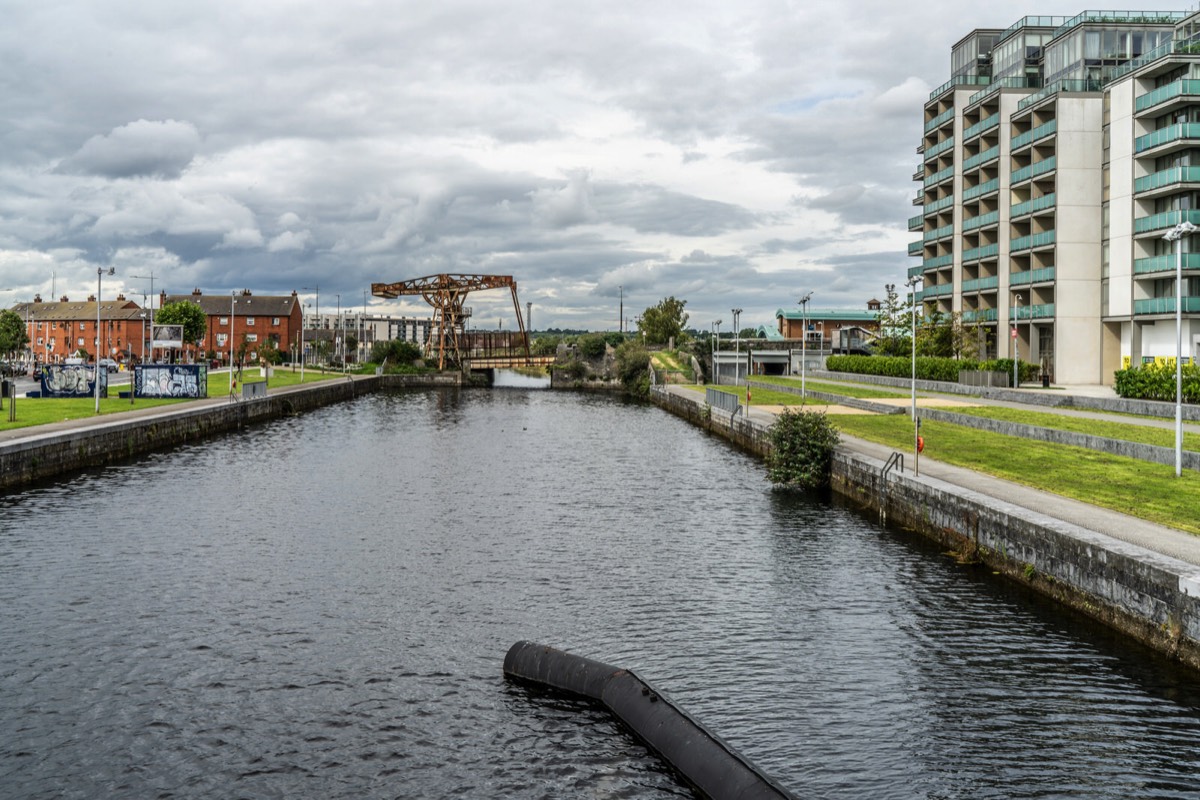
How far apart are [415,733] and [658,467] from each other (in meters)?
28.3

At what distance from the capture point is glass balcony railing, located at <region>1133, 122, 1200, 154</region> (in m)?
54.6

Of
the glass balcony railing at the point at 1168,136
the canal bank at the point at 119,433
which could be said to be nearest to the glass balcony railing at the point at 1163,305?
the glass balcony railing at the point at 1168,136

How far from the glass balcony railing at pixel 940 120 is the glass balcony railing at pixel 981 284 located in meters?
15.2

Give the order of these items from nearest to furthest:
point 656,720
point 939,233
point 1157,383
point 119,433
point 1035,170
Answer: point 656,720 → point 119,433 → point 1157,383 → point 1035,170 → point 939,233

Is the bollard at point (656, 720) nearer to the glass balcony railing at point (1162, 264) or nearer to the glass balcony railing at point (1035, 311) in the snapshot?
the glass balcony railing at point (1162, 264)

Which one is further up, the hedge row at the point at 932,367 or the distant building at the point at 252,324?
the distant building at the point at 252,324

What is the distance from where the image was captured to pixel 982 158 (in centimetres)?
7562

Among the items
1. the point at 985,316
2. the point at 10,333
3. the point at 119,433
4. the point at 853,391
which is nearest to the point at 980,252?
the point at 985,316

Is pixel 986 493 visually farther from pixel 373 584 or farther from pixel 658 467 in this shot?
pixel 658 467

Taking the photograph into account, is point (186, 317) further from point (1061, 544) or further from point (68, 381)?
point (1061, 544)

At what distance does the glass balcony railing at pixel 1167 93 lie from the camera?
54.8 m

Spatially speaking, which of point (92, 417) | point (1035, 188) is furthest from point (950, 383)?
point (92, 417)

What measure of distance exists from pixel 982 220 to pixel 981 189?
2.54m

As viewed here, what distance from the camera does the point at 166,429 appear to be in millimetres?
46594
